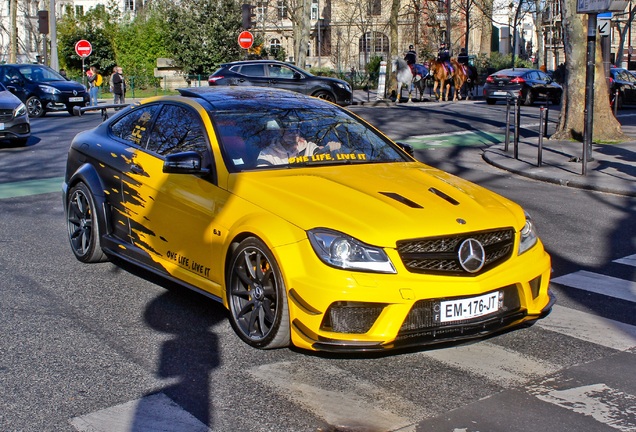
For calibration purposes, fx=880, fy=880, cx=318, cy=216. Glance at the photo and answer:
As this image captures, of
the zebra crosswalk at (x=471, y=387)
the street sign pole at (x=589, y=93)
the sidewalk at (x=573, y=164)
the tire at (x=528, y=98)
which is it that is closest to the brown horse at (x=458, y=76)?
the tire at (x=528, y=98)

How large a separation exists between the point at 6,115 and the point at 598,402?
52.3 ft

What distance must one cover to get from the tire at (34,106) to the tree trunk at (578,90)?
55.1 feet

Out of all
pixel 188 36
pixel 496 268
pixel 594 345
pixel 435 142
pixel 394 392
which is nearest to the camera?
pixel 394 392

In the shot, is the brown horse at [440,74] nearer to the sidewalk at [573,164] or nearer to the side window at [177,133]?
the sidewalk at [573,164]

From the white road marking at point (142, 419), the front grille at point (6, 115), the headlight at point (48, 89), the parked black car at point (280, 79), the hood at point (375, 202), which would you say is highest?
the parked black car at point (280, 79)

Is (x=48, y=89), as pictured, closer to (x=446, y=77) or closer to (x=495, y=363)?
(x=446, y=77)

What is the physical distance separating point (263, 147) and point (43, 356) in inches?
80.7

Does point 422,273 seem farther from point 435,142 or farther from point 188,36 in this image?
point 188,36

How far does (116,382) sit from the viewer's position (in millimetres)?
5027

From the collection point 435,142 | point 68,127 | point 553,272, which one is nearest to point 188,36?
point 68,127

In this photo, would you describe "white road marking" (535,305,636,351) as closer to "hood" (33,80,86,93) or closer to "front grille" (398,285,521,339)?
"front grille" (398,285,521,339)

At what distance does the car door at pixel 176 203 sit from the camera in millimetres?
6008

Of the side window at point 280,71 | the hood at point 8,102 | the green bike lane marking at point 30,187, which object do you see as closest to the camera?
the green bike lane marking at point 30,187

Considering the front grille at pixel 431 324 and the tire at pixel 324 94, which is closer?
the front grille at pixel 431 324
